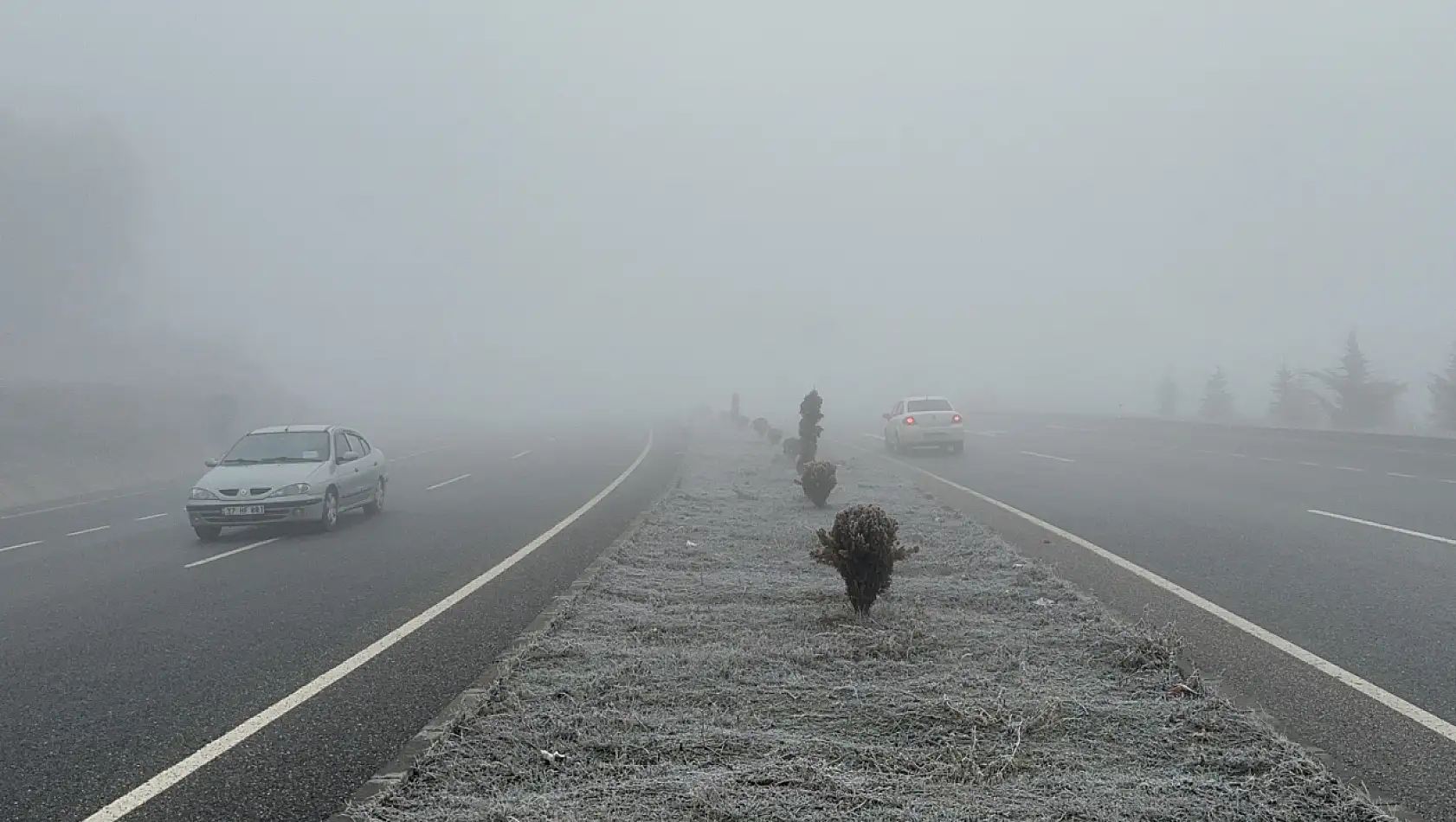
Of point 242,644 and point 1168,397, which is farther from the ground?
point 1168,397

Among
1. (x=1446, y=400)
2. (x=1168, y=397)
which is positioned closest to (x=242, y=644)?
(x=1446, y=400)

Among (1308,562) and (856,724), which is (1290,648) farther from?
(1308,562)

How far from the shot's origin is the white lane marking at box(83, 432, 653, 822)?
3.94 m

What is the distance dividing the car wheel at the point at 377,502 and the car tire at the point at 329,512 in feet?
4.11

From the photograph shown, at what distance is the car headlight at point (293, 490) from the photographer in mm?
12422

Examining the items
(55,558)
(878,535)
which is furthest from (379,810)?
(55,558)

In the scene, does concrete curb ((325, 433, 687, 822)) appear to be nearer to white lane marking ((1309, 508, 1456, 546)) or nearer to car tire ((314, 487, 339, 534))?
car tire ((314, 487, 339, 534))

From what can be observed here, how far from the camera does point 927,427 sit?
1041 inches

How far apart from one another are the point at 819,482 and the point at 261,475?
8183 millimetres

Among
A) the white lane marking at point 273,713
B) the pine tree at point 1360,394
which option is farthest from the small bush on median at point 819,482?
the pine tree at point 1360,394

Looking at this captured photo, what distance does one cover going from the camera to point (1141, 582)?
7.92m

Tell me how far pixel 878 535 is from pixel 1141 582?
2985 millimetres

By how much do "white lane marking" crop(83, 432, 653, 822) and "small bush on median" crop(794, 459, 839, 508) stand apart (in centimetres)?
529

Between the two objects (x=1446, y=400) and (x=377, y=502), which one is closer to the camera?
(x=377, y=502)
